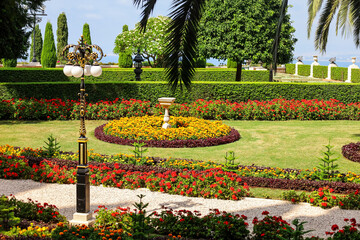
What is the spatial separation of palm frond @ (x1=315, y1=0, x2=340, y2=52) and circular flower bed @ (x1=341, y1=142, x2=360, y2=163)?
300 centimetres

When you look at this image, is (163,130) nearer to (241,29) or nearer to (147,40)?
(241,29)

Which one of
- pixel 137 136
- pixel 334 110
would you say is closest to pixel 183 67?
pixel 137 136

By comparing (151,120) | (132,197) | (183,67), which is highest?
(183,67)

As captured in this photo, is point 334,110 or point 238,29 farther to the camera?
point 238,29

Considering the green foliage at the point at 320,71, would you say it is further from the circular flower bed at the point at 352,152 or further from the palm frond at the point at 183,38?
the palm frond at the point at 183,38

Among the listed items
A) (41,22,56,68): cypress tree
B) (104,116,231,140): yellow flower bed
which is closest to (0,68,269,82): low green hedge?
(41,22,56,68): cypress tree

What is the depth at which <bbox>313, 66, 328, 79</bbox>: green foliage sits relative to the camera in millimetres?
41416

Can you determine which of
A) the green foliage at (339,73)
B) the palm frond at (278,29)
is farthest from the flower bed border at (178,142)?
the green foliage at (339,73)

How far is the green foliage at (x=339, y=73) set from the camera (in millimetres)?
37250

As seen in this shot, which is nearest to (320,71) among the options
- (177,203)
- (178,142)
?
(178,142)

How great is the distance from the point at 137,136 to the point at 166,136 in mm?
816

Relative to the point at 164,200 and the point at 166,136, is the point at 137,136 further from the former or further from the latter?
the point at 164,200

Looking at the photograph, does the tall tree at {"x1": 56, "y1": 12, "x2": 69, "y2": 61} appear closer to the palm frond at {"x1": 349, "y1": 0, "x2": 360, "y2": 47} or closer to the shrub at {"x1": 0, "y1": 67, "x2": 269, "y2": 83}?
the shrub at {"x1": 0, "y1": 67, "x2": 269, "y2": 83}

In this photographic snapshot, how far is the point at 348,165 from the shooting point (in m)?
9.61
